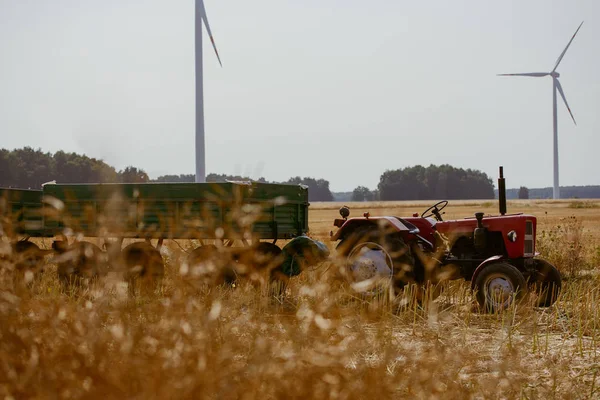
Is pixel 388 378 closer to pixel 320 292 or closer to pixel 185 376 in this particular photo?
pixel 320 292

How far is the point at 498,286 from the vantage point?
7.72 metres

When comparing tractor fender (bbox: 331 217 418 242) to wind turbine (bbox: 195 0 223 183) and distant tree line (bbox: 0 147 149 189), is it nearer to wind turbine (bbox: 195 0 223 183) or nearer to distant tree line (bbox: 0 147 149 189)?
wind turbine (bbox: 195 0 223 183)

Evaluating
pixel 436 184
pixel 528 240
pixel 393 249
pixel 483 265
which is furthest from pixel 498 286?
pixel 436 184

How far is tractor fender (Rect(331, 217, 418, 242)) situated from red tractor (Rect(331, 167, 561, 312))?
0.01 m

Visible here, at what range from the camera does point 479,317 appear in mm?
7543

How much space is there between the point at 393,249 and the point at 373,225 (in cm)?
67

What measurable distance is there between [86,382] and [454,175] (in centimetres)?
11365

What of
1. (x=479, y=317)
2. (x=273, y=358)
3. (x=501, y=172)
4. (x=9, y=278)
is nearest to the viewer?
(x=273, y=358)

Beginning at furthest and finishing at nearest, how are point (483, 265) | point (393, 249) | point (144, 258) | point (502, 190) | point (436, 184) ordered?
point (436, 184), point (144, 258), point (502, 190), point (393, 249), point (483, 265)

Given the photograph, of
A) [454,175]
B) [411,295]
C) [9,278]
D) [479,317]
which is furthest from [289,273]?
[454,175]

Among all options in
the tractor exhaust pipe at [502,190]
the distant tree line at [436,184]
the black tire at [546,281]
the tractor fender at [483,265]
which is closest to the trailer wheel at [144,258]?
the tractor fender at [483,265]

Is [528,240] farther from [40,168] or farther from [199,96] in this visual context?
[40,168]

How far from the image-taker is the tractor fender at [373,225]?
8547mm

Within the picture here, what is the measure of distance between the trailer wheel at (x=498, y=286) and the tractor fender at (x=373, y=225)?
1219mm
